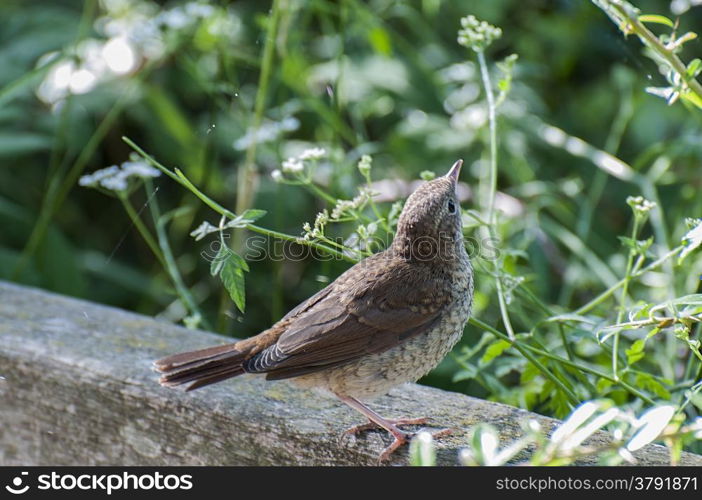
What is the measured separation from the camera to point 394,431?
2205mm

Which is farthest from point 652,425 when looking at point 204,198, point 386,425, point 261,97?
point 261,97

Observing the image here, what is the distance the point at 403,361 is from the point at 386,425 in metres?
0.16

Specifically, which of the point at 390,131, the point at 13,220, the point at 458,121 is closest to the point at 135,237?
the point at 13,220

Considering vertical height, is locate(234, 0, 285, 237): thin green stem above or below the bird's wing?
above

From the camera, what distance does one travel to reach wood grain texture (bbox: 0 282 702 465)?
2242 mm

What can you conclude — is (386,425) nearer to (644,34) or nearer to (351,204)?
(351,204)

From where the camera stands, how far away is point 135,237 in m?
4.68

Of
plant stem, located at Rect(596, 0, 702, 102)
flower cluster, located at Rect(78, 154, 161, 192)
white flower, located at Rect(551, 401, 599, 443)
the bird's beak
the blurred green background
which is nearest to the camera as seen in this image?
white flower, located at Rect(551, 401, 599, 443)

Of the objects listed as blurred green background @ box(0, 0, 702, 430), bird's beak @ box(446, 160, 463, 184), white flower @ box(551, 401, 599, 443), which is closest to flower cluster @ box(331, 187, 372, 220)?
bird's beak @ box(446, 160, 463, 184)

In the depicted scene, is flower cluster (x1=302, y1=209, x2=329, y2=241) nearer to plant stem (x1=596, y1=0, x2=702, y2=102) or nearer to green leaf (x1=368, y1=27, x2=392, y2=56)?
plant stem (x1=596, y1=0, x2=702, y2=102)

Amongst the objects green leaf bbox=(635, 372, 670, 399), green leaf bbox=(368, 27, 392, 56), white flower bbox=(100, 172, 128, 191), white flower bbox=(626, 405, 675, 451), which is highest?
green leaf bbox=(368, 27, 392, 56)

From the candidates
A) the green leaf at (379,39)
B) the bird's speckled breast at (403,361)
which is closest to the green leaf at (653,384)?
the bird's speckled breast at (403,361)
